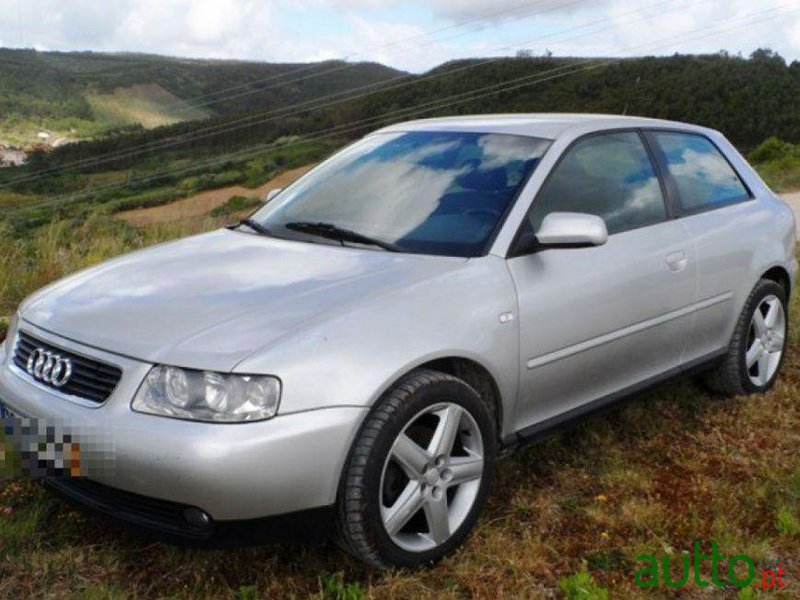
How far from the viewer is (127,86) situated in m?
155

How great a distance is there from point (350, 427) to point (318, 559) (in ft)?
2.19

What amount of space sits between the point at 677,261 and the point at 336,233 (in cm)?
159

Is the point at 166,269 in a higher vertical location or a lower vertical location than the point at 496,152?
lower

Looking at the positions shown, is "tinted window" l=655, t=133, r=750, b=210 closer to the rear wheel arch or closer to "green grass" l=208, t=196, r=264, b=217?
the rear wheel arch

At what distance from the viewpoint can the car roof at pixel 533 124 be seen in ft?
12.6

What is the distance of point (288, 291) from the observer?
2.94 metres

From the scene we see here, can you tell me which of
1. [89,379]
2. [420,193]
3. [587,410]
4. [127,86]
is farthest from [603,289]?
[127,86]

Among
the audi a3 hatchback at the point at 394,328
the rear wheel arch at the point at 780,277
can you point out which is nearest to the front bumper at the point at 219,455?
the audi a3 hatchback at the point at 394,328

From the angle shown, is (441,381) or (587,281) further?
(587,281)

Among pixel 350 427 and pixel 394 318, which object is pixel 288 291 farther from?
pixel 350 427

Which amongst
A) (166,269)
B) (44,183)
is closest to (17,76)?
(44,183)

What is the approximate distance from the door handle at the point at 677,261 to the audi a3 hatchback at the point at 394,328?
0.05 feet

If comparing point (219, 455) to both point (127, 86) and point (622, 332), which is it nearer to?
point (622, 332)

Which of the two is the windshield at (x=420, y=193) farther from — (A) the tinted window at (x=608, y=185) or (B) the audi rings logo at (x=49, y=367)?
(B) the audi rings logo at (x=49, y=367)
